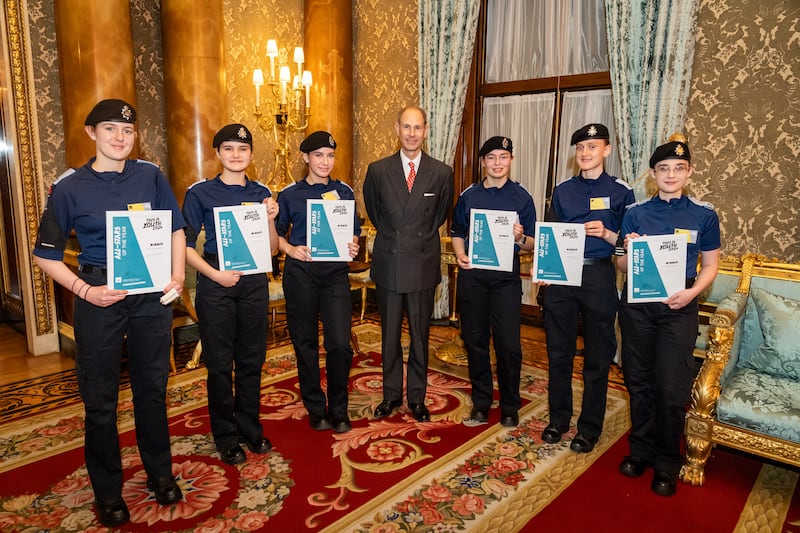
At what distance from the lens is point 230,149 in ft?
8.12

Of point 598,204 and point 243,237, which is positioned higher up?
point 598,204

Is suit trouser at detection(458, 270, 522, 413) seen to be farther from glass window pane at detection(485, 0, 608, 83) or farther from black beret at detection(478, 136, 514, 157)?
glass window pane at detection(485, 0, 608, 83)

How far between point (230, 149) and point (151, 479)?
4.96 feet

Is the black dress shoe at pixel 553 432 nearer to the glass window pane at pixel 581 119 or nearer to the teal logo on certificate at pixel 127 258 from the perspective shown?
the teal logo on certificate at pixel 127 258

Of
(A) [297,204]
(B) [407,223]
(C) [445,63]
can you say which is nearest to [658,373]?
(B) [407,223]

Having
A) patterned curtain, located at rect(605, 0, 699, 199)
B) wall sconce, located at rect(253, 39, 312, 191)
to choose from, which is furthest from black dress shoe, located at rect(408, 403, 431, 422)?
wall sconce, located at rect(253, 39, 312, 191)

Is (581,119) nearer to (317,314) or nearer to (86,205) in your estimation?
(317,314)

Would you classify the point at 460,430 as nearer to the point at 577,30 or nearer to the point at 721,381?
the point at 721,381

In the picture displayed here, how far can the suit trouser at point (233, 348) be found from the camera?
2527mm

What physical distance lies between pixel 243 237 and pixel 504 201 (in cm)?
139

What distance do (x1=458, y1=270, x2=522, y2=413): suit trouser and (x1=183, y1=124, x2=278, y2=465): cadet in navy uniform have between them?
3.69ft

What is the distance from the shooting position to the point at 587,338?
2.73 meters

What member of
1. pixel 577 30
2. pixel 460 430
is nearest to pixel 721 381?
pixel 460 430

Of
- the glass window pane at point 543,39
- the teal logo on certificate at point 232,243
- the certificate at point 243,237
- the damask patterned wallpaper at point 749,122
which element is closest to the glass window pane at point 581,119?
the glass window pane at point 543,39
